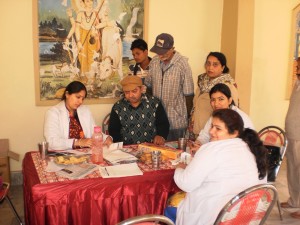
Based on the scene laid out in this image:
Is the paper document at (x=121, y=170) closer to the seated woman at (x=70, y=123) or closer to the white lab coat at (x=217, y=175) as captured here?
the white lab coat at (x=217, y=175)

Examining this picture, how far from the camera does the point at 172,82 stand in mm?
3334

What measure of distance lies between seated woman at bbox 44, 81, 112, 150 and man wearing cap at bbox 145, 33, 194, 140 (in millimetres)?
878

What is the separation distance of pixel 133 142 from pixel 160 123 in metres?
0.30

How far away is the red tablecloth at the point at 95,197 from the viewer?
6.05 ft

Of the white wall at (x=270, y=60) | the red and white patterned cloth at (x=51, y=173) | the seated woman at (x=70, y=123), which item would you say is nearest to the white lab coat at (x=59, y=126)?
the seated woman at (x=70, y=123)

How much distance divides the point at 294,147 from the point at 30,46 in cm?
281

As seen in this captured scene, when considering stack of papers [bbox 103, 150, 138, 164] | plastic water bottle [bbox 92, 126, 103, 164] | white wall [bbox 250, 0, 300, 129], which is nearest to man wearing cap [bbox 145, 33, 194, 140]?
stack of papers [bbox 103, 150, 138, 164]

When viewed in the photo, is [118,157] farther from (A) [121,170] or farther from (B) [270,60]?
(B) [270,60]

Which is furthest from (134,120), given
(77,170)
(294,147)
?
(294,147)

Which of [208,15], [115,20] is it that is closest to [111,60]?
[115,20]

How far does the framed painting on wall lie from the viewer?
3.54 meters

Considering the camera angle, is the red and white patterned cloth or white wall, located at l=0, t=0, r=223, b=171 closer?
the red and white patterned cloth

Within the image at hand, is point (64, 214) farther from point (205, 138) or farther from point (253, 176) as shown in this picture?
point (205, 138)

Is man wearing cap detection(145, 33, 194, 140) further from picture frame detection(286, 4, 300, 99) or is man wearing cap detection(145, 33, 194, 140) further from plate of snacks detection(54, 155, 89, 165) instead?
picture frame detection(286, 4, 300, 99)
